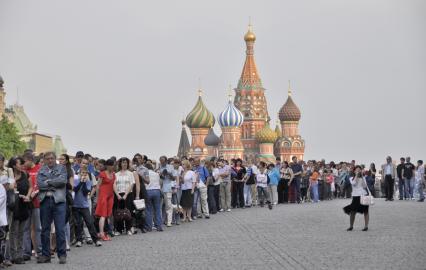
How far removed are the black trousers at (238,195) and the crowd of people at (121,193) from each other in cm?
3

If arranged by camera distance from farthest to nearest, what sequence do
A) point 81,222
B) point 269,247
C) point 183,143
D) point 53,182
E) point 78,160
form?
point 183,143 → point 78,160 → point 81,222 → point 269,247 → point 53,182

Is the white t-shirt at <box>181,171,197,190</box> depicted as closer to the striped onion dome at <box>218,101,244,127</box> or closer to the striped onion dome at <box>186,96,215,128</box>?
the striped onion dome at <box>218,101,244,127</box>

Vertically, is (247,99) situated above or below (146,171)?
above

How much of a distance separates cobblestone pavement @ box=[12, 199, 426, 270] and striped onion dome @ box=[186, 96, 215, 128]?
111 m

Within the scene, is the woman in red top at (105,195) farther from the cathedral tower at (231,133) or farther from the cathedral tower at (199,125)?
the cathedral tower at (199,125)

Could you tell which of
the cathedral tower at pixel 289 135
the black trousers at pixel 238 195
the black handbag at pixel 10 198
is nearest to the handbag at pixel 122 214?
the black handbag at pixel 10 198

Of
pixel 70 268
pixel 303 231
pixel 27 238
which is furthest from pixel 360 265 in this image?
pixel 303 231

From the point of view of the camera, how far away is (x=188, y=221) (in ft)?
84.4

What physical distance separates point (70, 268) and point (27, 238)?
1816 millimetres

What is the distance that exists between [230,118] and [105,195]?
363 feet

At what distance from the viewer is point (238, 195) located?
33.4 metres

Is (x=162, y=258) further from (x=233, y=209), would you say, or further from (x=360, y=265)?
(x=233, y=209)

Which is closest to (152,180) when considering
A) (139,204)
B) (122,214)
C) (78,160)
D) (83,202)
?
(139,204)

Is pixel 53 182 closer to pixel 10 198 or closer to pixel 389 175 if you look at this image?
pixel 10 198
